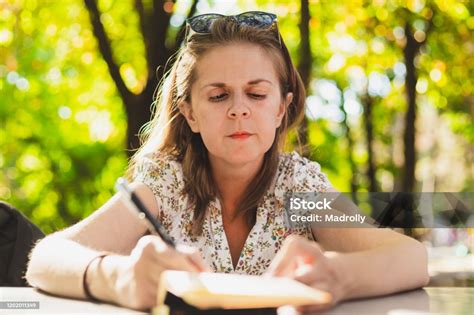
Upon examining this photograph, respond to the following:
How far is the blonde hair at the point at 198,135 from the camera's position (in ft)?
3.46

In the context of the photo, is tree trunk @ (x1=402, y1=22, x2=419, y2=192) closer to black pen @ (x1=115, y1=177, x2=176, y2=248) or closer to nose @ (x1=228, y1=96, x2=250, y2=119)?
nose @ (x1=228, y1=96, x2=250, y2=119)

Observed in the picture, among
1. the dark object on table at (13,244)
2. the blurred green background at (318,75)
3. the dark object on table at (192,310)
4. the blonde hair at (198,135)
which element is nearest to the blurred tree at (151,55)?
the blurred green background at (318,75)

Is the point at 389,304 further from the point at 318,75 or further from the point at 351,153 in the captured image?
the point at 351,153

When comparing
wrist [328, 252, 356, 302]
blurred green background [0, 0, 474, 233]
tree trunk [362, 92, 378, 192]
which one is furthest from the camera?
tree trunk [362, 92, 378, 192]

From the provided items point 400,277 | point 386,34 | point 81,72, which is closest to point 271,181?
point 400,277

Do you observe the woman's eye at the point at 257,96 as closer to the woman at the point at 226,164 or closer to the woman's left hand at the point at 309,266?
the woman at the point at 226,164

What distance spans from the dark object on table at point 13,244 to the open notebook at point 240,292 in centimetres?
64

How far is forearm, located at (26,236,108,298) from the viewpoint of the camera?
0.72 m

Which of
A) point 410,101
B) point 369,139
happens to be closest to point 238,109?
point 410,101

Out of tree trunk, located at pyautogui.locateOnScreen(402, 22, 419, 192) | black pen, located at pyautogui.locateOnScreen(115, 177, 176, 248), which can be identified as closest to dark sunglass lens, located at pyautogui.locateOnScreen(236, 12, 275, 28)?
black pen, located at pyautogui.locateOnScreen(115, 177, 176, 248)

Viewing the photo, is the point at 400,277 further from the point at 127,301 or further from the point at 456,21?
the point at 456,21

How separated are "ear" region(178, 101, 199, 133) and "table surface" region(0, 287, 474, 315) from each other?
1.32 ft

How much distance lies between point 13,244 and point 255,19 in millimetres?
610

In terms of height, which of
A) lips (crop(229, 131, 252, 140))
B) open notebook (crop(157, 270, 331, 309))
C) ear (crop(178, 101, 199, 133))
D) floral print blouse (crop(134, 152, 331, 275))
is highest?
ear (crop(178, 101, 199, 133))
